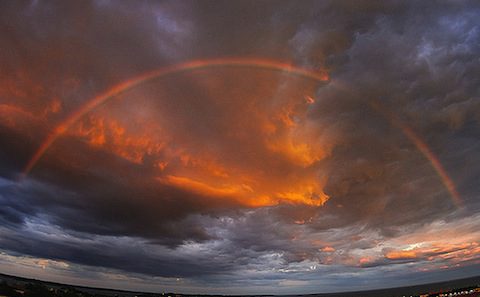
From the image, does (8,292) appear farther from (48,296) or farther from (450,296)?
(450,296)

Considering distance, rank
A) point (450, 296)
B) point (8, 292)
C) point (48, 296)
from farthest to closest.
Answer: point (450, 296), point (48, 296), point (8, 292)

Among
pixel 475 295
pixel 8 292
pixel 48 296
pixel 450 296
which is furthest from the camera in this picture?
pixel 450 296

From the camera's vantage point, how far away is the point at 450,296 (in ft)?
259

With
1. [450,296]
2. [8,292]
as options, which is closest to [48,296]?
[8,292]

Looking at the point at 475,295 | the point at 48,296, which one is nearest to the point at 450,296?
the point at 475,295

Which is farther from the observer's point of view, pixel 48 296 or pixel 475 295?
pixel 475 295

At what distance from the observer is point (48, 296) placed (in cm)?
6781

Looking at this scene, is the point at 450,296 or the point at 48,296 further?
the point at 450,296

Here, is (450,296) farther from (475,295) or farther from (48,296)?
(48,296)

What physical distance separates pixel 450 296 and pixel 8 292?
96.3 metres

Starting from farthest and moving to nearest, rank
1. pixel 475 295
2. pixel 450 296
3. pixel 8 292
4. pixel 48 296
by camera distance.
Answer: pixel 450 296 < pixel 475 295 < pixel 48 296 < pixel 8 292

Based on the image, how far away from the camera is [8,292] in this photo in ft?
190

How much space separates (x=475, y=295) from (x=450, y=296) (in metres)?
6.66

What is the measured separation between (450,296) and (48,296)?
305ft
